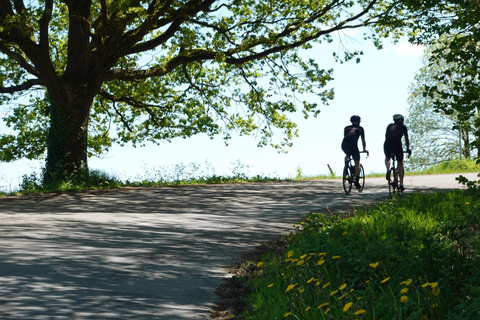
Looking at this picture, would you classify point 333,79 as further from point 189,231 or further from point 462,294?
point 462,294

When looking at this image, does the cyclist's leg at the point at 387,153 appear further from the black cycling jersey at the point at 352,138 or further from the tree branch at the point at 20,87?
the tree branch at the point at 20,87

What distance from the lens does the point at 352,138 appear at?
52.9 feet

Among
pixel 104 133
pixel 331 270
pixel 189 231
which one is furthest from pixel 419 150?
pixel 331 270

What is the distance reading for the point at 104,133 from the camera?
1065 inches

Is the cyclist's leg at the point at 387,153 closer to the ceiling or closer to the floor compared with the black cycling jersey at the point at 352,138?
closer to the floor

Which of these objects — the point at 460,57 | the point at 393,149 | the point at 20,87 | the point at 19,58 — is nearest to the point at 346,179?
the point at 393,149

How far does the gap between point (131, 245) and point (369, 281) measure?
469cm

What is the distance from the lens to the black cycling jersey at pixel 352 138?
16047 mm

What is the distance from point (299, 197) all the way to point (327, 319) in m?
11.4

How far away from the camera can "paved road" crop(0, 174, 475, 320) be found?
6.11 metres

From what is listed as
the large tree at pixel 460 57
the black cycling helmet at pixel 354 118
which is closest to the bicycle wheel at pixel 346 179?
the black cycling helmet at pixel 354 118

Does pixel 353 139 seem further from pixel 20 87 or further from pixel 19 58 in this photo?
pixel 20 87

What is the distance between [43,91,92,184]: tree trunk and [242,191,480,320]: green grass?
14.1 m

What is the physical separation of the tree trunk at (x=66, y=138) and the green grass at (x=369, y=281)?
1406 centimetres
